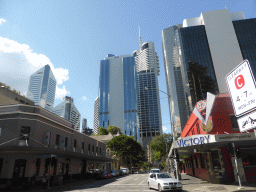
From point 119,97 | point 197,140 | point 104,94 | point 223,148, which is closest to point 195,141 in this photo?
point 197,140

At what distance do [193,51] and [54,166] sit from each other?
290ft

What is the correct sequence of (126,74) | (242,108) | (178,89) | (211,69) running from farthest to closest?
(126,74) → (178,89) → (211,69) → (242,108)

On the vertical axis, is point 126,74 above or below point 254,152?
above

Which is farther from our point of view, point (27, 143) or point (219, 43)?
point (219, 43)

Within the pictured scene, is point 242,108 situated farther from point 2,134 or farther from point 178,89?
point 178,89

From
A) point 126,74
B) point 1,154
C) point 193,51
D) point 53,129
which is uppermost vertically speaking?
point 126,74

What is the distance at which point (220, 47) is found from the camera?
3605 inches

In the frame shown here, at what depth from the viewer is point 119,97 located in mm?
168875

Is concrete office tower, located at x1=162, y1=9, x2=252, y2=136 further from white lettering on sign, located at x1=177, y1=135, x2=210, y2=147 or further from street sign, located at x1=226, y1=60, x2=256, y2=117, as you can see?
street sign, located at x1=226, y1=60, x2=256, y2=117

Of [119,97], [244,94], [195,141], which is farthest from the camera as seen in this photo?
[119,97]

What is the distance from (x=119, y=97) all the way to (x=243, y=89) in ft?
526

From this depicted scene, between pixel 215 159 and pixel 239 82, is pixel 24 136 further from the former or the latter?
pixel 239 82

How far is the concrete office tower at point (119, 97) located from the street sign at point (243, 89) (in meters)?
155

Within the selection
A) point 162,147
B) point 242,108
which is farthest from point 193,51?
point 242,108
